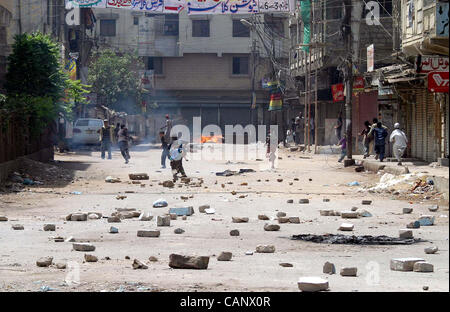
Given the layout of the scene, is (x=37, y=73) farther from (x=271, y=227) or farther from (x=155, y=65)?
(x=155, y=65)

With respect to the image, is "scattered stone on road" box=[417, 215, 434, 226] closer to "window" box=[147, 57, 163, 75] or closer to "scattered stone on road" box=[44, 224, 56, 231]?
"scattered stone on road" box=[44, 224, 56, 231]

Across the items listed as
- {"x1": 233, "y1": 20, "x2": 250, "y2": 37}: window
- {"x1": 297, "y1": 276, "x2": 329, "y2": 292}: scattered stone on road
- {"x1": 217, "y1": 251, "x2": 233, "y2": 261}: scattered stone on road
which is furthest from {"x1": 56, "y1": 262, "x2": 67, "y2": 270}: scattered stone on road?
{"x1": 233, "y1": 20, "x2": 250, "y2": 37}: window

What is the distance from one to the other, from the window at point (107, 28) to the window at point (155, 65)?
13.3 ft

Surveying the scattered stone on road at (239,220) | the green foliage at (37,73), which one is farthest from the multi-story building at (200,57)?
the scattered stone on road at (239,220)

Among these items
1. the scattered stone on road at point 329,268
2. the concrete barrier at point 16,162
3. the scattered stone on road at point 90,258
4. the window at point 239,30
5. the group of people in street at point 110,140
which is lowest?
the scattered stone on road at point 90,258

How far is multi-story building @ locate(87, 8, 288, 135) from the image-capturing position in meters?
73.7

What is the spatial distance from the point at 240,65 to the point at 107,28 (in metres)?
12.2

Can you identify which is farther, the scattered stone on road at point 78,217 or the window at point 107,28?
the window at point 107,28

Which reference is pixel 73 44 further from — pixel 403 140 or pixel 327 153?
pixel 403 140

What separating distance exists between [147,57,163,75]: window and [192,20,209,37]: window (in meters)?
4.12

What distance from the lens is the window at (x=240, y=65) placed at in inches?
2965

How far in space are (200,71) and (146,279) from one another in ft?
221

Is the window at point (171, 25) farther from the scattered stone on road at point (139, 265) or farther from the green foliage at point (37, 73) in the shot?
the scattered stone on road at point (139, 265)
